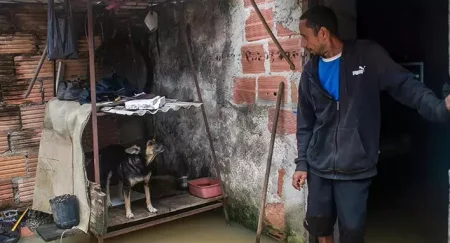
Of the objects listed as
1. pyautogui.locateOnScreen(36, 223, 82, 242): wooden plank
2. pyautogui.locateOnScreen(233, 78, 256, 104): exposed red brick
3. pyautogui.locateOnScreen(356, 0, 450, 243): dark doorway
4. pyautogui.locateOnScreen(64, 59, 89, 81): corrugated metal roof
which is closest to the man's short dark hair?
pyautogui.locateOnScreen(233, 78, 256, 104): exposed red brick

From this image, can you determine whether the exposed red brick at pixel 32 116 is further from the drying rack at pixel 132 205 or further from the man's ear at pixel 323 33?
→ the man's ear at pixel 323 33

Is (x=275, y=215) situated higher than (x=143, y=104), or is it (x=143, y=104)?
(x=143, y=104)

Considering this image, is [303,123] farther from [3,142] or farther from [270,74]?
[3,142]

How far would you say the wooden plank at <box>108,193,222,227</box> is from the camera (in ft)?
13.8

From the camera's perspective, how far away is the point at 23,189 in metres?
5.35

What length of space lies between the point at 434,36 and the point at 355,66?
3.00 metres

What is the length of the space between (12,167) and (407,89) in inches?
178

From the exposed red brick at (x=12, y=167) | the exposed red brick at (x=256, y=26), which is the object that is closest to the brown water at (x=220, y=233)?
the exposed red brick at (x=12, y=167)

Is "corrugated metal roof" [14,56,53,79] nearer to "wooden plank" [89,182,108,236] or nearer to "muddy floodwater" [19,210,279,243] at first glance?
"muddy floodwater" [19,210,279,243]

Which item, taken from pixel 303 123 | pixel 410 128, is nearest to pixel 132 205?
pixel 303 123

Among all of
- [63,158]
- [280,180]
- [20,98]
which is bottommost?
[280,180]

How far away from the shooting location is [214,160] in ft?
16.0

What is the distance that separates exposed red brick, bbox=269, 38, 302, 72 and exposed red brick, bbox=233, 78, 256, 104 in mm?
354

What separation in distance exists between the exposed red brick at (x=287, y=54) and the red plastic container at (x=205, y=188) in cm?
146
